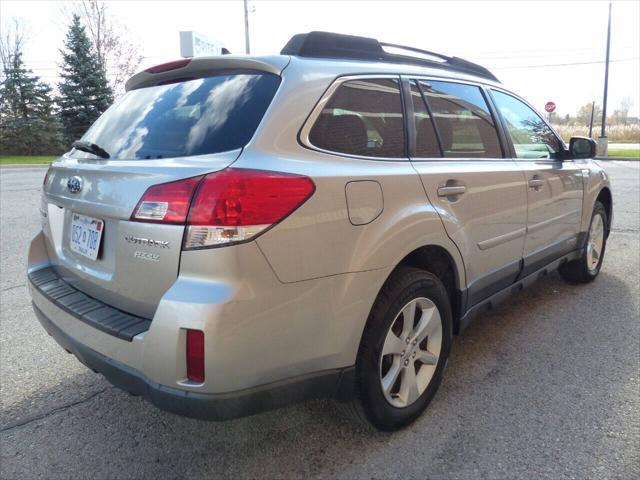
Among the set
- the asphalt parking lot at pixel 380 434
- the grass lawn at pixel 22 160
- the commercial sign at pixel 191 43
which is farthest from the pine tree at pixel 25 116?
the asphalt parking lot at pixel 380 434

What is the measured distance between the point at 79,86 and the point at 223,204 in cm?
3493

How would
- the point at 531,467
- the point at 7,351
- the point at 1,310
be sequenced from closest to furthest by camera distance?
the point at 531,467
the point at 7,351
the point at 1,310

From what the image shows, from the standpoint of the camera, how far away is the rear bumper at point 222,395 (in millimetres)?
1815

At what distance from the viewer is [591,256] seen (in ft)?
15.9

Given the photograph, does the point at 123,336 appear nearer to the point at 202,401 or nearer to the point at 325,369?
the point at 202,401

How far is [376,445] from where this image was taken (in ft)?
7.78

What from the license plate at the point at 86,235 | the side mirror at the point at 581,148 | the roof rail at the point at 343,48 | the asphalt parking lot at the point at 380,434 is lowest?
the asphalt parking lot at the point at 380,434

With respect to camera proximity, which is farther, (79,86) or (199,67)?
(79,86)

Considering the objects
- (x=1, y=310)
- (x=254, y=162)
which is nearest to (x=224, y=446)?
(x=254, y=162)

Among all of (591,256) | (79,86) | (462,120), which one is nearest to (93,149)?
(462,120)

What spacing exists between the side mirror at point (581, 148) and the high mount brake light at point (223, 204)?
3247 millimetres

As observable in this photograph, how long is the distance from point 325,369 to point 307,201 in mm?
690

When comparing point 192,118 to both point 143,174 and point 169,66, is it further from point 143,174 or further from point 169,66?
point 169,66

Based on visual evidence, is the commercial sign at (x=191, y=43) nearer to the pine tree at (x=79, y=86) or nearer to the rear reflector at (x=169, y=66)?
the pine tree at (x=79, y=86)
